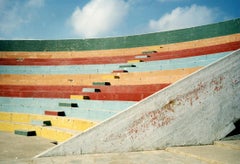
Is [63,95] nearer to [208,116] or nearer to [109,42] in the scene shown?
[208,116]

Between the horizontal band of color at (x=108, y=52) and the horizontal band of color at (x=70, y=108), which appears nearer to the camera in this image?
the horizontal band of color at (x=70, y=108)

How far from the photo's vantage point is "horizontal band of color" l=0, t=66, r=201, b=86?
23.8 ft

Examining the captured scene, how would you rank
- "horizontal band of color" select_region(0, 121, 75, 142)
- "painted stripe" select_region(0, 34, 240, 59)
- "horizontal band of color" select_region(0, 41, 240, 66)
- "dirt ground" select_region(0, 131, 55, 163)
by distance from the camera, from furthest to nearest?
"painted stripe" select_region(0, 34, 240, 59) < "horizontal band of color" select_region(0, 41, 240, 66) < "horizontal band of color" select_region(0, 121, 75, 142) < "dirt ground" select_region(0, 131, 55, 163)

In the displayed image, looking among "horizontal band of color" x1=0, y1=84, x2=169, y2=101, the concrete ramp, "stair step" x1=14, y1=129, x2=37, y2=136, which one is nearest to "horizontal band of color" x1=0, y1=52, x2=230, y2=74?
"horizontal band of color" x1=0, y1=84, x2=169, y2=101

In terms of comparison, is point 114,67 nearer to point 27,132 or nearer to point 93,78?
point 93,78

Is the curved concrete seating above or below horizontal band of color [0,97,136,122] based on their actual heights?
above

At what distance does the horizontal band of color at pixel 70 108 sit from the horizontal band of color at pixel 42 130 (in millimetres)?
773

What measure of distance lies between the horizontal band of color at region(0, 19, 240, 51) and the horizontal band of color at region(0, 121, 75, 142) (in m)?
7.28

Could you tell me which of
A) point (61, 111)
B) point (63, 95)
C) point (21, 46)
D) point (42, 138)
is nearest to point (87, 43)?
point (21, 46)

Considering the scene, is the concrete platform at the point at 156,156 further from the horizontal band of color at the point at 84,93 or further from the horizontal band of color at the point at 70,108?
the horizontal band of color at the point at 84,93

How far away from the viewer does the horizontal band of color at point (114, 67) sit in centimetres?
793

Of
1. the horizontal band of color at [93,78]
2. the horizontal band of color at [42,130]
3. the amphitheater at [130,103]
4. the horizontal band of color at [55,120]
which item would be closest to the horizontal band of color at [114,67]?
the amphitheater at [130,103]

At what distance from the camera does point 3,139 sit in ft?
20.7

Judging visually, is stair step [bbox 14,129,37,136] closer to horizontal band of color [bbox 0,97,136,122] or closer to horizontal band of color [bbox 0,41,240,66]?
horizontal band of color [bbox 0,97,136,122]
